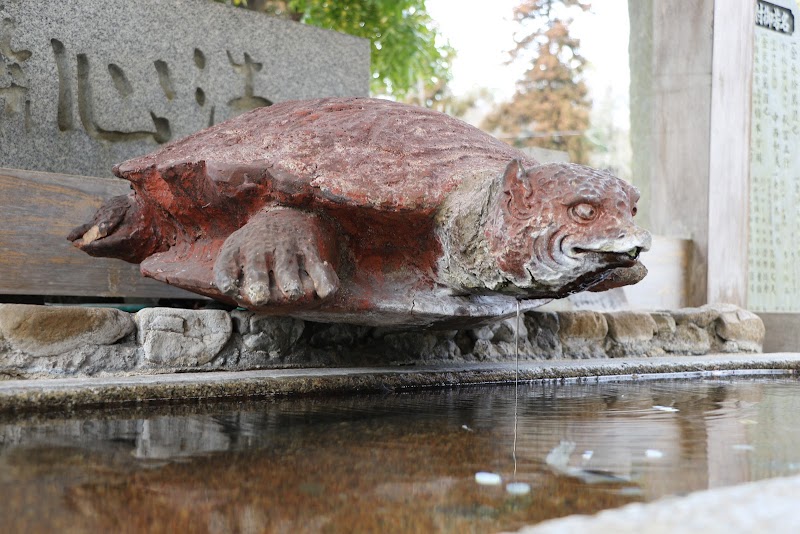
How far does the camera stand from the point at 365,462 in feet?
4.25

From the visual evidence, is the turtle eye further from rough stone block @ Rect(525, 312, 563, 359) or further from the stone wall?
rough stone block @ Rect(525, 312, 563, 359)

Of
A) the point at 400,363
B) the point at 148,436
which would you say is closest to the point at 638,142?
the point at 400,363

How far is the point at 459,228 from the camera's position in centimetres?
212

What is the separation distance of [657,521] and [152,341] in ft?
5.87

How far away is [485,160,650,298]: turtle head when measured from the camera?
73.2 inches

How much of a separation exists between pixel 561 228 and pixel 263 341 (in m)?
1.10

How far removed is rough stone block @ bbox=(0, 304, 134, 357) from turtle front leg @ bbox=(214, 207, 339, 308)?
0.47 m

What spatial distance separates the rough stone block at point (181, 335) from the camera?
7.73ft

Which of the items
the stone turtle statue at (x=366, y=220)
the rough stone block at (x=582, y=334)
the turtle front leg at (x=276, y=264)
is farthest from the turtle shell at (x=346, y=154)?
the rough stone block at (x=582, y=334)

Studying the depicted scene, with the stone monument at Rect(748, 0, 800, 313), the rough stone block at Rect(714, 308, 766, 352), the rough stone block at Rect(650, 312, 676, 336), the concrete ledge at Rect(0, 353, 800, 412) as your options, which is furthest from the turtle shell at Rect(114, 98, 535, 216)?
the stone monument at Rect(748, 0, 800, 313)

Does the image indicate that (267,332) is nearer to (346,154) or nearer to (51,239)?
(346,154)

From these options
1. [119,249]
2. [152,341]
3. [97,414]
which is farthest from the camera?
[119,249]

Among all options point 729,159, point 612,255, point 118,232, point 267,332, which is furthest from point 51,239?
point 729,159

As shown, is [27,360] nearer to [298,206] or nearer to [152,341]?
[152,341]
